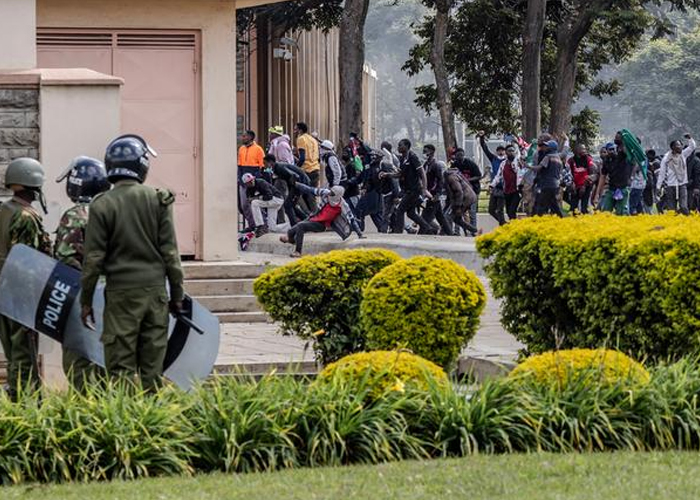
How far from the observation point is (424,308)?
40.2ft

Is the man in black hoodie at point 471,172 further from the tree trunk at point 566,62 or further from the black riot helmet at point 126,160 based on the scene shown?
the black riot helmet at point 126,160

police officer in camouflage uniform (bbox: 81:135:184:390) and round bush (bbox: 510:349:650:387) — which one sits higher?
police officer in camouflage uniform (bbox: 81:135:184:390)

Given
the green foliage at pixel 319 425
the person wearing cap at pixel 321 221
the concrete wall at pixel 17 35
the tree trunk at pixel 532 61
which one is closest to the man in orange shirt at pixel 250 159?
the person wearing cap at pixel 321 221

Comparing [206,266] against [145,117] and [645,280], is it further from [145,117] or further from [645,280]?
[645,280]

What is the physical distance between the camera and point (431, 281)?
1231 centimetres

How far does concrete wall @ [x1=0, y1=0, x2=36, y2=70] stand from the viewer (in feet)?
49.6

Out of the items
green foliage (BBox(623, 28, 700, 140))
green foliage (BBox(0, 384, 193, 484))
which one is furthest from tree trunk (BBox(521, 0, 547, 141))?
green foliage (BBox(623, 28, 700, 140))

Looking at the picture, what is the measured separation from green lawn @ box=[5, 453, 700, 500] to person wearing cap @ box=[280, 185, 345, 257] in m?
14.0

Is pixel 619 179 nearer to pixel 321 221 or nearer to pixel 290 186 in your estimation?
pixel 290 186

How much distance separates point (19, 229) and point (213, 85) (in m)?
7.31

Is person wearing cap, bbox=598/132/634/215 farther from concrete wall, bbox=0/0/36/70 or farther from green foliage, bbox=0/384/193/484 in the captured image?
green foliage, bbox=0/384/193/484

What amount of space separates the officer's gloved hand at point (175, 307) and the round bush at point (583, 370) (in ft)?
6.50

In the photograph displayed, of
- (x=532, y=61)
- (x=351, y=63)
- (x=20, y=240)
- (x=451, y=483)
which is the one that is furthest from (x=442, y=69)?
(x=451, y=483)

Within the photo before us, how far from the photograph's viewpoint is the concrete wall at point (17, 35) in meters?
15.1
